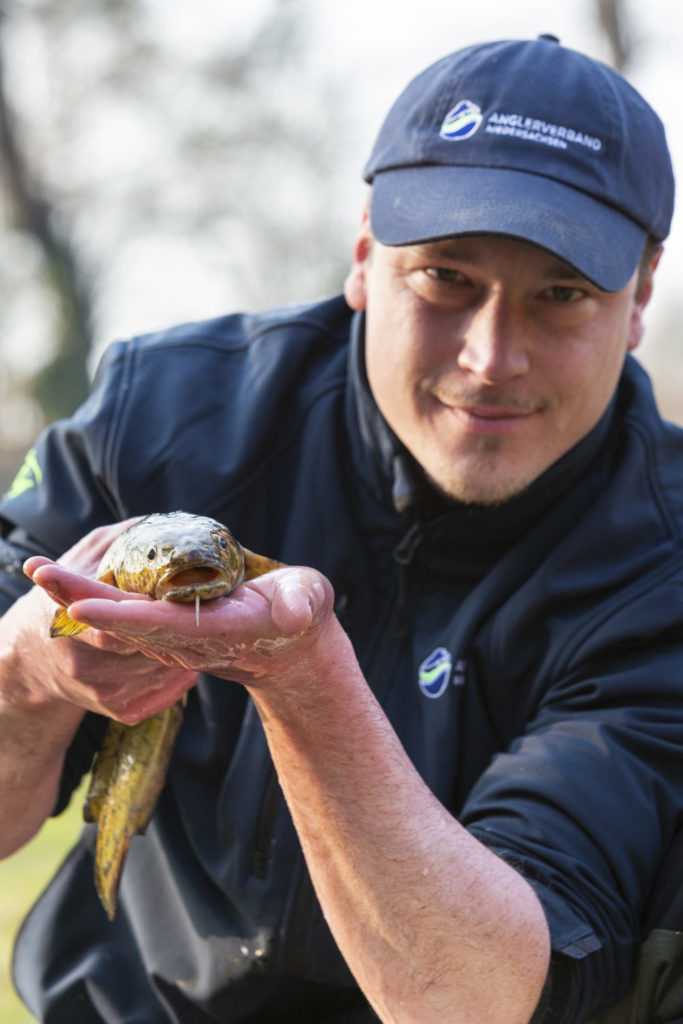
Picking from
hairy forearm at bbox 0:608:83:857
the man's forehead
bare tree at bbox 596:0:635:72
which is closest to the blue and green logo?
hairy forearm at bbox 0:608:83:857

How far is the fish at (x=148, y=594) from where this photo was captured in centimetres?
188

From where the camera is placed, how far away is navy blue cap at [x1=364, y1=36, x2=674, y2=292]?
260 cm

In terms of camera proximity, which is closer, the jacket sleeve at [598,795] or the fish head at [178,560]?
the fish head at [178,560]

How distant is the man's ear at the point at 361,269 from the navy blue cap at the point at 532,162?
0.71 ft

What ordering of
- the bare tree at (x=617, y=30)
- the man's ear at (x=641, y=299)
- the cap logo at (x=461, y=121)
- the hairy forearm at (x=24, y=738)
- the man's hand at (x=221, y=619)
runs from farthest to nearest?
1. the bare tree at (x=617, y=30)
2. the man's ear at (x=641, y=299)
3. the cap logo at (x=461, y=121)
4. the hairy forearm at (x=24, y=738)
5. the man's hand at (x=221, y=619)

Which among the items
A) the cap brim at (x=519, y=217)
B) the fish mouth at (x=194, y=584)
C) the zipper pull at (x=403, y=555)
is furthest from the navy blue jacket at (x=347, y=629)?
the fish mouth at (x=194, y=584)

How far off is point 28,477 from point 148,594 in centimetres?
129

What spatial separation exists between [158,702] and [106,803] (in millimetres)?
542

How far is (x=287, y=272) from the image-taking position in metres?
23.0

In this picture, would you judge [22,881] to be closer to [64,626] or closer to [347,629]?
[347,629]

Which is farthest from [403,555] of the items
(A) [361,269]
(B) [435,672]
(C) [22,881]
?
(C) [22,881]

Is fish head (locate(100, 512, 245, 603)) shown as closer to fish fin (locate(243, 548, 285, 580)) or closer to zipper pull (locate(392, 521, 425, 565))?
fish fin (locate(243, 548, 285, 580))

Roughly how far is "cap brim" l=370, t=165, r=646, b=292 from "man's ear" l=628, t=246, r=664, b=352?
247mm

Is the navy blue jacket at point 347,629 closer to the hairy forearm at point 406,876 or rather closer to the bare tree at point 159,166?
the hairy forearm at point 406,876
